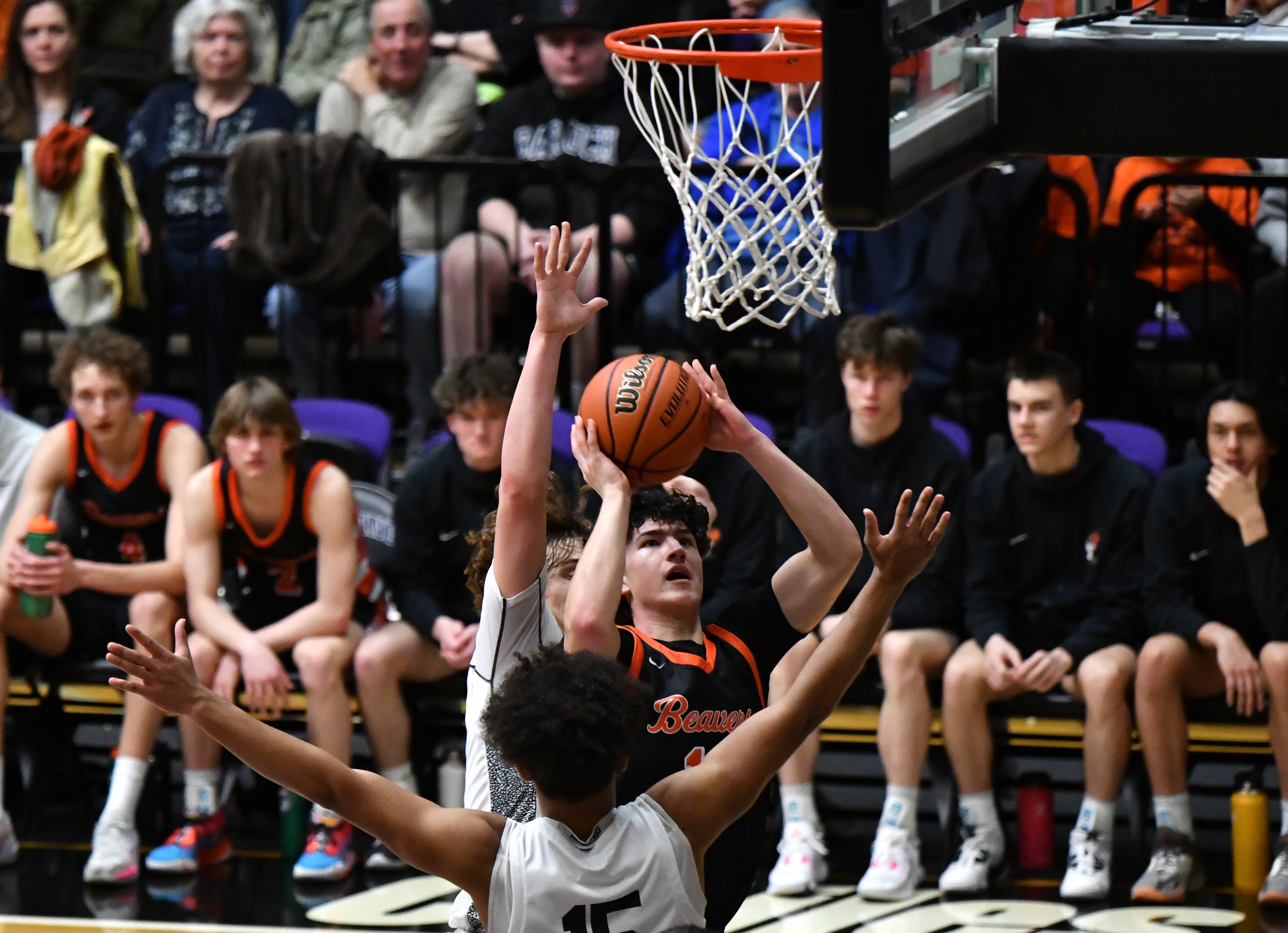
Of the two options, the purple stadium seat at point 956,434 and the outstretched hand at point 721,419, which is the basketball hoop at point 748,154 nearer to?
the outstretched hand at point 721,419

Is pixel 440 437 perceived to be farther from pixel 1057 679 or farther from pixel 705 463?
pixel 1057 679

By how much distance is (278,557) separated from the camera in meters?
6.46

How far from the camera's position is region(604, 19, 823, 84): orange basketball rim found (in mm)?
4273

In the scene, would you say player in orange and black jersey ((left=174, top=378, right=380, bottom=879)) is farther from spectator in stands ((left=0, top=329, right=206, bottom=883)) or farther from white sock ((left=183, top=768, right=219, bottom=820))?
spectator in stands ((left=0, top=329, right=206, bottom=883))

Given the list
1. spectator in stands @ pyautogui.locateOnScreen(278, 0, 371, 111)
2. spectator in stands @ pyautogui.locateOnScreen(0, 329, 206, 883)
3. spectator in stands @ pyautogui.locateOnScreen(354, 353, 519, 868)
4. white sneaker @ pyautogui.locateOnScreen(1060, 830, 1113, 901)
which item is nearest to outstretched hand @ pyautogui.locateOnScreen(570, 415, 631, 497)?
spectator in stands @ pyautogui.locateOnScreen(354, 353, 519, 868)

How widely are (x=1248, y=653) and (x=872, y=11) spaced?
11.3ft

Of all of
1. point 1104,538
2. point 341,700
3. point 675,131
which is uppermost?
point 675,131

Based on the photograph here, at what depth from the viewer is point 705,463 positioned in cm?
643

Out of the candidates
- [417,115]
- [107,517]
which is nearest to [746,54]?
[107,517]

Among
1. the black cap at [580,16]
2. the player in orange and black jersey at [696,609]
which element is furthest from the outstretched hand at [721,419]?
the black cap at [580,16]

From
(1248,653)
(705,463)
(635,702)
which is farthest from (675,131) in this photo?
(635,702)

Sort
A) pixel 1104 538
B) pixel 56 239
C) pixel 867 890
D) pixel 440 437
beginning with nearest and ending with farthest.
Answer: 1. pixel 867 890
2. pixel 1104 538
3. pixel 440 437
4. pixel 56 239

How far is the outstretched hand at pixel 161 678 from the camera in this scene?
9.53ft

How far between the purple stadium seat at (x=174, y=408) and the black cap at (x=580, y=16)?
2.07 m
